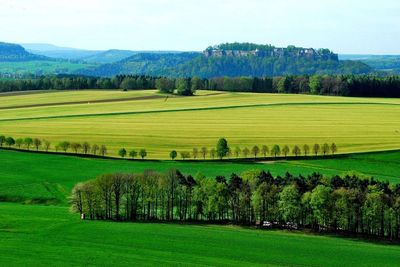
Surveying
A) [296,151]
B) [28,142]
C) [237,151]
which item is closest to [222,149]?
[237,151]

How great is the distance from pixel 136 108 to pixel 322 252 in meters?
101

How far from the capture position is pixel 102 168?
81750 mm

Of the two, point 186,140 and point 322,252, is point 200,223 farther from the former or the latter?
point 186,140

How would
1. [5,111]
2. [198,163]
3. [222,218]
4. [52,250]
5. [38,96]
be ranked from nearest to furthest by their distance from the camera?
[52,250], [222,218], [198,163], [5,111], [38,96]

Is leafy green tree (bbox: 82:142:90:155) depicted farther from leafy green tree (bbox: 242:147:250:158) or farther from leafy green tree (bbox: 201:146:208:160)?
leafy green tree (bbox: 242:147:250:158)

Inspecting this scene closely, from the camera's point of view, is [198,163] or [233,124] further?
[233,124]

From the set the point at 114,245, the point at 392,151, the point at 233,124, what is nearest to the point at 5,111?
the point at 233,124

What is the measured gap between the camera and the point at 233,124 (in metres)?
119

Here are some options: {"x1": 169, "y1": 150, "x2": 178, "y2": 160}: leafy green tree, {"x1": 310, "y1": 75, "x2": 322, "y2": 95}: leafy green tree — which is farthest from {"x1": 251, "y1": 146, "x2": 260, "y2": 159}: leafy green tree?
{"x1": 310, "y1": 75, "x2": 322, "y2": 95}: leafy green tree

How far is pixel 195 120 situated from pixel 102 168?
44.6 meters

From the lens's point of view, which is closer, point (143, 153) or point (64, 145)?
point (143, 153)

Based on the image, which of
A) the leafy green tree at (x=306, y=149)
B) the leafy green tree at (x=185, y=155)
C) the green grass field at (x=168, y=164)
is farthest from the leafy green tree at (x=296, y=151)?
the leafy green tree at (x=185, y=155)

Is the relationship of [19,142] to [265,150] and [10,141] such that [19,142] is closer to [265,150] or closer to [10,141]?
[10,141]

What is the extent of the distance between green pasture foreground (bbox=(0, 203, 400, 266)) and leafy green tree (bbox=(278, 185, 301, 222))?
212 cm
